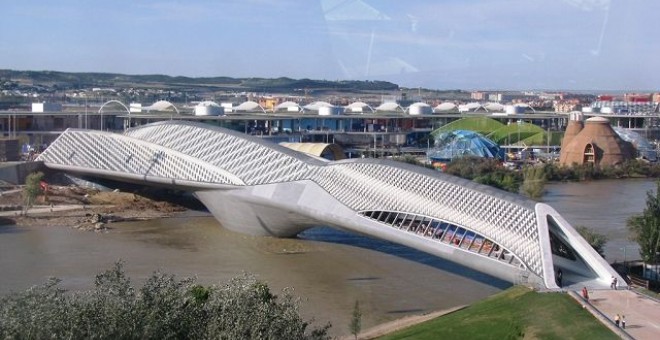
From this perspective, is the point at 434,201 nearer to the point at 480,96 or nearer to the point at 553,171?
the point at 553,171

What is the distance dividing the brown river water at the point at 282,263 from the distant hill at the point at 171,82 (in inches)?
3449

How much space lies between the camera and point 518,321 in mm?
11883

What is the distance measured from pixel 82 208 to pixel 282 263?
34.7ft

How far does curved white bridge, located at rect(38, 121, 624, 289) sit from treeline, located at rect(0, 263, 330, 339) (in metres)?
6.94

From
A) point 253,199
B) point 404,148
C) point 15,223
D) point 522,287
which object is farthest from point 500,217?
point 404,148

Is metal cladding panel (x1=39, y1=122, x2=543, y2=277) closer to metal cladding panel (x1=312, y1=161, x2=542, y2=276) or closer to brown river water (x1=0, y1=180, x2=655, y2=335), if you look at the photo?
metal cladding panel (x1=312, y1=161, x2=542, y2=276)

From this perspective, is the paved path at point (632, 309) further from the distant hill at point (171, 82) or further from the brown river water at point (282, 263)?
the distant hill at point (171, 82)

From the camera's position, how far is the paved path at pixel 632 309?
11.2 metres

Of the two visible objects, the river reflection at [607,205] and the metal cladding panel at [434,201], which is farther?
the river reflection at [607,205]

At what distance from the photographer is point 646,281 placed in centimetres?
1562

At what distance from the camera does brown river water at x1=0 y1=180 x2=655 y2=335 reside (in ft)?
52.8

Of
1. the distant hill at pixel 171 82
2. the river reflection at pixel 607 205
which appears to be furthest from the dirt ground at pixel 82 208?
the distant hill at pixel 171 82

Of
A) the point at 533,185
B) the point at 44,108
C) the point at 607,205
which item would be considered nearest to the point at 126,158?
the point at 533,185

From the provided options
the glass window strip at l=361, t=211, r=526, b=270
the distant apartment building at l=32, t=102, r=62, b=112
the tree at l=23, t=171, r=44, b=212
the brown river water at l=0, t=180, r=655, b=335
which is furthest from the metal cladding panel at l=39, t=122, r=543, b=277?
→ the distant apartment building at l=32, t=102, r=62, b=112
